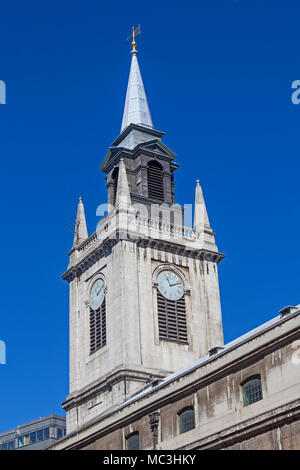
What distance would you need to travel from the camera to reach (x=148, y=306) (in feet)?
226

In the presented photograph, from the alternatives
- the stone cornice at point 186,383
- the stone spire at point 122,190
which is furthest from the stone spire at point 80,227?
the stone cornice at point 186,383

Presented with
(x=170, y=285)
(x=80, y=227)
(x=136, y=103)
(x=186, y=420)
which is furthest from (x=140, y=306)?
(x=136, y=103)

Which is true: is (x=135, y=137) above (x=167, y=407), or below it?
above

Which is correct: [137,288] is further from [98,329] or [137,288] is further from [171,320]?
[98,329]

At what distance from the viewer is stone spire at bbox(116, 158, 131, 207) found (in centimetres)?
7269

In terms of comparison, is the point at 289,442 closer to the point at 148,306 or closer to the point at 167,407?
the point at 167,407

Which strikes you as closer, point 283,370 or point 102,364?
point 283,370

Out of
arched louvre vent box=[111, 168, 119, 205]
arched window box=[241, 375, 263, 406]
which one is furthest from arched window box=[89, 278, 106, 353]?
arched window box=[241, 375, 263, 406]

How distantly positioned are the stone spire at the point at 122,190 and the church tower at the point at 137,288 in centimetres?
8

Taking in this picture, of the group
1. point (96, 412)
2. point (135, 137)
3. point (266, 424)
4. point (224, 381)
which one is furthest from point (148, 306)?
point (266, 424)

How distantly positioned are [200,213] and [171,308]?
10445 millimetres

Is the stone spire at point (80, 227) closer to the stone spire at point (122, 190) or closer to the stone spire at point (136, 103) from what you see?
the stone spire at point (122, 190)

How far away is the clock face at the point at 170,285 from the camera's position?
232ft
